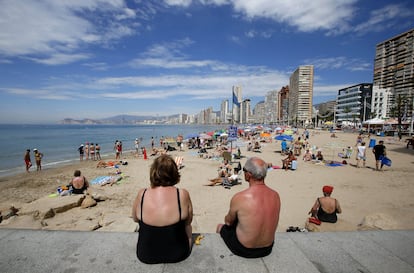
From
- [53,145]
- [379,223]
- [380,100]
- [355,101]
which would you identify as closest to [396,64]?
[380,100]

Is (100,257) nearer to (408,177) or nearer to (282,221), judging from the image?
(282,221)

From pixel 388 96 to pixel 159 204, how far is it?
115m

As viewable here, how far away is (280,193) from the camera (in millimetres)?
8484

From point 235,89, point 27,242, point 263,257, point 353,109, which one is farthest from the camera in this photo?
point 353,109

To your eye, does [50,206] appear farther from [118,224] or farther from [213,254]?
[213,254]

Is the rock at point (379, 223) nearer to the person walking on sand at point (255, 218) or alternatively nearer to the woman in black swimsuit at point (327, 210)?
the woman in black swimsuit at point (327, 210)

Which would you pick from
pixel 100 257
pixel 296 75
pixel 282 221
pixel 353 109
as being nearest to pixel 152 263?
pixel 100 257

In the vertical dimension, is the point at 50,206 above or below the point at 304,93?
below

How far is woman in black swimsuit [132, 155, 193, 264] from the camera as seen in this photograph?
1.89 metres

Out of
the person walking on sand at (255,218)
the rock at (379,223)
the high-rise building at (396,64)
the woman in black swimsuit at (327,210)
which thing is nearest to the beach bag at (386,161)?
the rock at (379,223)

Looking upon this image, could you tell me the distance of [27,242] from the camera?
7.45 ft

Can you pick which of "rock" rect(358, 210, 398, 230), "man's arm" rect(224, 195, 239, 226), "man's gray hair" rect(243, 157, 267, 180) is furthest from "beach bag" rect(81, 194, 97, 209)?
"rock" rect(358, 210, 398, 230)

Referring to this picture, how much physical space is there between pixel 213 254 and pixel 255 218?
58 centimetres

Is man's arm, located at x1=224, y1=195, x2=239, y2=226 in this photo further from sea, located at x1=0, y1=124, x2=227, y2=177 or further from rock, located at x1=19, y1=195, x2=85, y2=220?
sea, located at x1=0, y1=124, x2=227, y2=177
